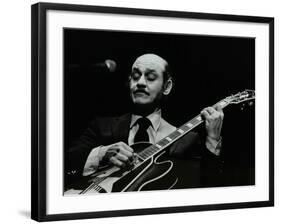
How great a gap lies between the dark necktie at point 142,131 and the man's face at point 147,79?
8 cm

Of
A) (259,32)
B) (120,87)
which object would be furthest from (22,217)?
(259,32)

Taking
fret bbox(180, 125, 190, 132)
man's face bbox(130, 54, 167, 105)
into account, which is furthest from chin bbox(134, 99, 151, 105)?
fret bbox(180, 125, 190, 132)

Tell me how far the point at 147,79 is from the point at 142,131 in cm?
25

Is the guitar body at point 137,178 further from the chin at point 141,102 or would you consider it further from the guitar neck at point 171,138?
the chin at point 141,102

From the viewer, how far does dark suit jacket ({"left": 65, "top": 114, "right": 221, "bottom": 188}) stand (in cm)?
327

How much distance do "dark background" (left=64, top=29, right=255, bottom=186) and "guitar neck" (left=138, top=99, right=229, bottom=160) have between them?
0.03m

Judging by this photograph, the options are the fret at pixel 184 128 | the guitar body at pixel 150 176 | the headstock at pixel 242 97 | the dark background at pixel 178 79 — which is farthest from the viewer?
the headstock at pixel 242 97

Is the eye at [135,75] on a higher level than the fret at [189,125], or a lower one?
higher

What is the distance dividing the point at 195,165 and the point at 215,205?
229mm

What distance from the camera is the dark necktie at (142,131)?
3.41 metres

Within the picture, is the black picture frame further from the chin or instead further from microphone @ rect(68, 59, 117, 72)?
the chin

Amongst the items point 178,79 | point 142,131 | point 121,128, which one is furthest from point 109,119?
point 178,79

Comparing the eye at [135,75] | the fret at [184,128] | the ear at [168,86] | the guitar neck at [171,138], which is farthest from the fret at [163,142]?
the eye at [135,75]

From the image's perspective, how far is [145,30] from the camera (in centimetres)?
339
